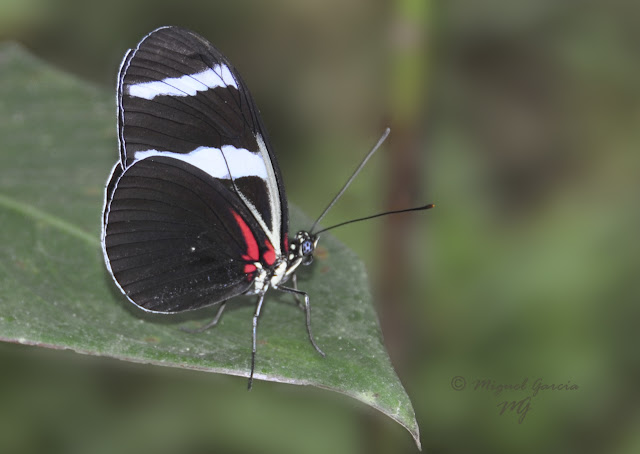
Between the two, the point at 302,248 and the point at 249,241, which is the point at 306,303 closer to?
the point at 302,248

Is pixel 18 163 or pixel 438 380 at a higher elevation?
pixel 18 163

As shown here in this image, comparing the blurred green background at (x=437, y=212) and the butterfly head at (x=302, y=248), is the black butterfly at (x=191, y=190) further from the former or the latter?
the blurred green background at (x=437, y=212)

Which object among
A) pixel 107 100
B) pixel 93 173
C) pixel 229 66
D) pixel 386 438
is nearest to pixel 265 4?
pixel 107 100

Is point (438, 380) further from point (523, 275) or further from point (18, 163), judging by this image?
point (18, 163)

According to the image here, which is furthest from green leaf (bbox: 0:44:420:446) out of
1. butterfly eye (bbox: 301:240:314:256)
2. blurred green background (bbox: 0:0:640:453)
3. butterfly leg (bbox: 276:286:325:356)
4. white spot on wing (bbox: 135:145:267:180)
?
blurred green background (bbox: 0:0:640:453)

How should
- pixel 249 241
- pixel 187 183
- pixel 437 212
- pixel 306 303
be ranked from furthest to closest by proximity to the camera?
pixel 437 212 → pixel 249 241 → pixel 187 183 → pixel 306 303

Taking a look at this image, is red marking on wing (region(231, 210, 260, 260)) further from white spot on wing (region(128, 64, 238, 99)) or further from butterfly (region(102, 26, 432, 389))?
white spot on wing (region(128, 64, 238, 99))

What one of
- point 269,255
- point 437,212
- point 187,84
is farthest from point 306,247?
point 437,212

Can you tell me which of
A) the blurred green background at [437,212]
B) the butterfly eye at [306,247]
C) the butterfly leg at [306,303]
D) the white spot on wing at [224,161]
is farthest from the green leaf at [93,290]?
the blurred green background at [437,212]
